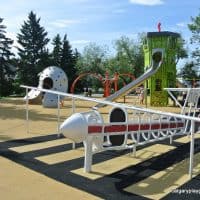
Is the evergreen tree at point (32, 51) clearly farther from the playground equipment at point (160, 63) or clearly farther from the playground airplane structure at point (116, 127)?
the playground airplane structure at point (116, 127)

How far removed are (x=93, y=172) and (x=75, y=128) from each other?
95 cm

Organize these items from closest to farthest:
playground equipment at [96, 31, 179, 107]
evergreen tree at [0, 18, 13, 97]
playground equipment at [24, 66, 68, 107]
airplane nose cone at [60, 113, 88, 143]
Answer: airplane nose cone at [60, 113, 88, 143] → playground equipment at [24, 66, 68, 107] → playground equipment at [96, 31, 179, 107] → evergreen tree at [0, 18, 13, 97]

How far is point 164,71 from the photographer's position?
24.7m

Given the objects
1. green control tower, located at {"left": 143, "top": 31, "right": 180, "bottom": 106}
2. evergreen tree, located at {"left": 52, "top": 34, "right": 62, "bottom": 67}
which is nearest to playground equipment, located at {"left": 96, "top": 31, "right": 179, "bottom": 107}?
green control tower, located at {"left": 143, "top": 31, "right": 180, "bottom": 106}

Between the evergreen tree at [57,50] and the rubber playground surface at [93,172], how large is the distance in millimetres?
43168

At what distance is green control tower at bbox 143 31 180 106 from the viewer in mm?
24469

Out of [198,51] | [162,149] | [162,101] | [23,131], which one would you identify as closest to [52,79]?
[162,101]

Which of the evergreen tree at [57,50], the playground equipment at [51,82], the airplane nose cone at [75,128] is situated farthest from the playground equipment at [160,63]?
the evergreen tree at [57,50]

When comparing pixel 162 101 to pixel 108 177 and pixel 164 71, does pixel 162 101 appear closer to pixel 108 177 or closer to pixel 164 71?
pixel 164 71

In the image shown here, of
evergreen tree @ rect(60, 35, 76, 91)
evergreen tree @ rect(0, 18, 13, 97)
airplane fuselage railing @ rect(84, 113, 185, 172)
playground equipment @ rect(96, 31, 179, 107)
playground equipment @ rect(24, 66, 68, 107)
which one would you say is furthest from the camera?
evergreen tree @ rect(60, 35, 76, 91)

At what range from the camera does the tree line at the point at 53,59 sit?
46375 millimetres

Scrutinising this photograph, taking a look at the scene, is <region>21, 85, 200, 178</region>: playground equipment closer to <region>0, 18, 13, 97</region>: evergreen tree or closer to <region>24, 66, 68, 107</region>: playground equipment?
<region>24, 66, 68, 107</region>: playground equipment

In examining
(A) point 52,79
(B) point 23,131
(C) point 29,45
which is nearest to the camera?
(B) point 23,131

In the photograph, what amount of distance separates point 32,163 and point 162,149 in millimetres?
3278
